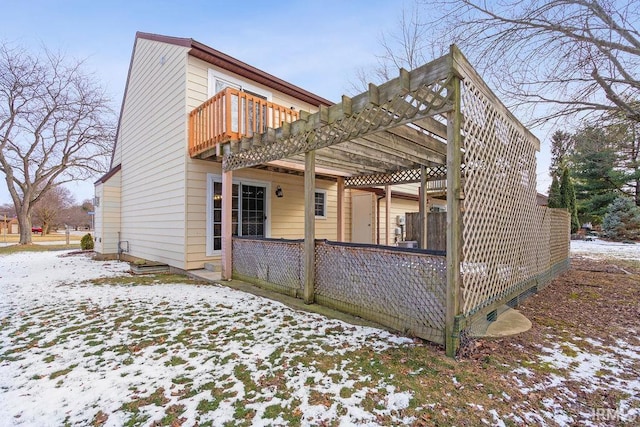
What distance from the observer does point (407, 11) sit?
35.0 ft

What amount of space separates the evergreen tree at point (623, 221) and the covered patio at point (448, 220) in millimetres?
14773

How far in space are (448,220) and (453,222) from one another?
5 cm

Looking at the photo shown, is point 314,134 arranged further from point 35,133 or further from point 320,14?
point 35,133

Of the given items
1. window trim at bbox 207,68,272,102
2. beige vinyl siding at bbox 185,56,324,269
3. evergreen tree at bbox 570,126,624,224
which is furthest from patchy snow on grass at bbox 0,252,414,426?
evergreen tree at bbox 570,126,624,224

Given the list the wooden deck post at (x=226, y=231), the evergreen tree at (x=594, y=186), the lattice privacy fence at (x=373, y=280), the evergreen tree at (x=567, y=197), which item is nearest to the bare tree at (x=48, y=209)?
the wooden deck post at (x=226, y=231)

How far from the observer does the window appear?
9.70 metres

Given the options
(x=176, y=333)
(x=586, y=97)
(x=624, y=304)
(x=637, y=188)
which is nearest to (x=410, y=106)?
(x=176, y=333)

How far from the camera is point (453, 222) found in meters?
2.92

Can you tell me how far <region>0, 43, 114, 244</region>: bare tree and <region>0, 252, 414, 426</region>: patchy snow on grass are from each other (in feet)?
53.3

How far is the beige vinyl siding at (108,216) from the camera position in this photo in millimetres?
10305

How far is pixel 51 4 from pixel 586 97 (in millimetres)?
13825

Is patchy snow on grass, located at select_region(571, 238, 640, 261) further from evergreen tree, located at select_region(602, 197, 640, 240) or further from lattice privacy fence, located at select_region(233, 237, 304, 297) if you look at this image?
lattice privacy fence, located at select_region(233, 237, 304, 297)

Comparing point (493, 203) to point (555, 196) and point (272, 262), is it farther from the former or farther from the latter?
point (555, 196)

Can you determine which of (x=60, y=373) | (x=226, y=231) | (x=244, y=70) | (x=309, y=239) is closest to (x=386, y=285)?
(x=309, y=239)
